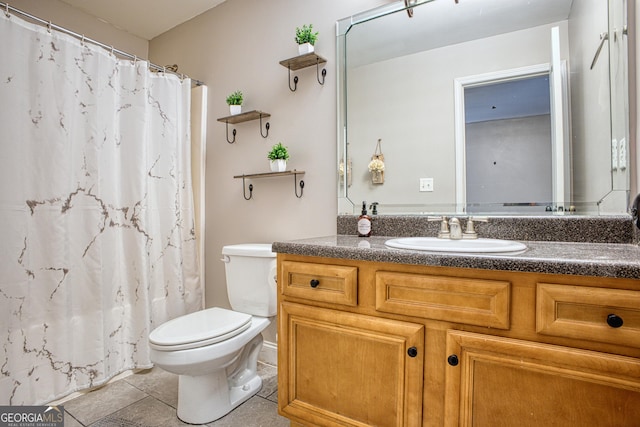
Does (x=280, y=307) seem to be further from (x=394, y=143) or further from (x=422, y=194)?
(x=394, y=143)

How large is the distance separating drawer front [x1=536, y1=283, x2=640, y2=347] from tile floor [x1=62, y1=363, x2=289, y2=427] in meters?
1.23

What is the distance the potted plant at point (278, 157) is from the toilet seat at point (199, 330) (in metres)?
0.82

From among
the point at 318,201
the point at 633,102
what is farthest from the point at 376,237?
the point at 633,102

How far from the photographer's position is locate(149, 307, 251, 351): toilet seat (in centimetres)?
140

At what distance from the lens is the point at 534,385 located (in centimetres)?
86

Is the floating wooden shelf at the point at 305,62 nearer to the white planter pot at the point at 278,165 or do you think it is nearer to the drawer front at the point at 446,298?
the white planter pot at the point at 278,165

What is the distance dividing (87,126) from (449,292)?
1.95 m

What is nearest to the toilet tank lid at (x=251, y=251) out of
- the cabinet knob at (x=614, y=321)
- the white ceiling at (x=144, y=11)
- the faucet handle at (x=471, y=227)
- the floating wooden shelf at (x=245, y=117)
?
the floating wooden shelf at (x=245, y=117)

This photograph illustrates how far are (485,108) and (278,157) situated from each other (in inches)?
42.1

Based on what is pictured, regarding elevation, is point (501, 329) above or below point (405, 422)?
above

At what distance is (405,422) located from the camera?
3.40 ft

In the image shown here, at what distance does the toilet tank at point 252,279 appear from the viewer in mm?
1788

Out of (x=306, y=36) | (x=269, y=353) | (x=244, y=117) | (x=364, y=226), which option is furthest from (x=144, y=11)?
(x=269, y=353)

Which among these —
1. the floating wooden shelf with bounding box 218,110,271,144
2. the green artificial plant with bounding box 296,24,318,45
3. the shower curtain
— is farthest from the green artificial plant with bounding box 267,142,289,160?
the shower curtain
